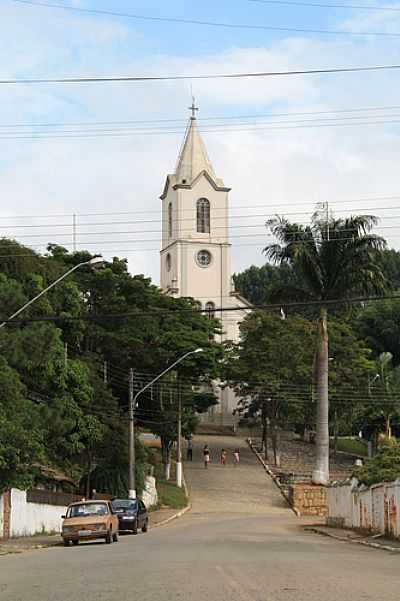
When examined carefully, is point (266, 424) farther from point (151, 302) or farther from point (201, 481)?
point (151, 302)

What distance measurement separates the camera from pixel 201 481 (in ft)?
202

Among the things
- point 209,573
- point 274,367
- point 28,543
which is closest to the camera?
point 209,573

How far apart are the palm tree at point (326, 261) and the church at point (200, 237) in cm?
4513

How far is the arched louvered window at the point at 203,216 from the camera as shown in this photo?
305 feet

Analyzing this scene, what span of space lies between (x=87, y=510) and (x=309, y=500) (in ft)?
80.8

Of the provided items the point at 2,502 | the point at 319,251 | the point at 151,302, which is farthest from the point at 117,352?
the point at 2,502

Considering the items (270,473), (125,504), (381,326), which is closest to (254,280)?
(381,326)

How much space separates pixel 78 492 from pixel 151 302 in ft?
48.2

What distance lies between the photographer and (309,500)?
168 feet

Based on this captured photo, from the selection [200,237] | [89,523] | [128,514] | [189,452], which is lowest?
[128,514]

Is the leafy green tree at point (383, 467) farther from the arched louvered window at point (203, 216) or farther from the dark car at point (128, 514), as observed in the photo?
the arched louvered window at point (203, 216)

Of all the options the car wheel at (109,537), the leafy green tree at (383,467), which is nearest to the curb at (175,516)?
the leafy green tree at (383,467)

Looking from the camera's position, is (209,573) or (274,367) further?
(274,367)

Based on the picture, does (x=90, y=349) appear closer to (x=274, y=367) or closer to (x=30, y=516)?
(x=274, y=367)
